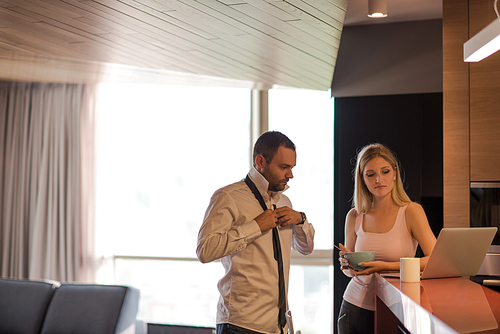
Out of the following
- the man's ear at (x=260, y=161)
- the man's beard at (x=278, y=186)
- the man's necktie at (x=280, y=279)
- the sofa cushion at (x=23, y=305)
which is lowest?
the sofa cushion at (x=23, y=305)

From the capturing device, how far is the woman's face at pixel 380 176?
231 cm

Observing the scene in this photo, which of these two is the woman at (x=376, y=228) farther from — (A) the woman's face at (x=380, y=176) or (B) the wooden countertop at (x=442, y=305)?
(B) the wooden countertop at (x=442, y=305)

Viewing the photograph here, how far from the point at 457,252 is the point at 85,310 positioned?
9.27 feet

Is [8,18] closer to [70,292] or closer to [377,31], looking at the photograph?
[70,292]

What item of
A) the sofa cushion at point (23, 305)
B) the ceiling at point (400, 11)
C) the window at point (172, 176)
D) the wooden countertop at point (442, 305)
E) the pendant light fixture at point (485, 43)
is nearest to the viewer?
the wooden countertop at point (442, 305)

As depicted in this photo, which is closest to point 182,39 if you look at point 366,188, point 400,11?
point 366,188

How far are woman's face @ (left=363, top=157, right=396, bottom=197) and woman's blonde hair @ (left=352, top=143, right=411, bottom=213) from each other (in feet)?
0.08

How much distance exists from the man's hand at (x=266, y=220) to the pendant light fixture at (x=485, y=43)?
1.06 m

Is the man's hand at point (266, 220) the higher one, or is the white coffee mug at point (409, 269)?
the man's hand at point (266, 220)

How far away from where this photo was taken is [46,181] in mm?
4984

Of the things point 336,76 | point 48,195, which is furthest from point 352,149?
point 48,195

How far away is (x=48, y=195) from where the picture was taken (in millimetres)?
4965

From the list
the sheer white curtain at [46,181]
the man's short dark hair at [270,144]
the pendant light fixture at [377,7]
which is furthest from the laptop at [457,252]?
the sheer white curtain at [46,181]

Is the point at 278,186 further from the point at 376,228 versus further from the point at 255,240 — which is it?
the point at 376,228
